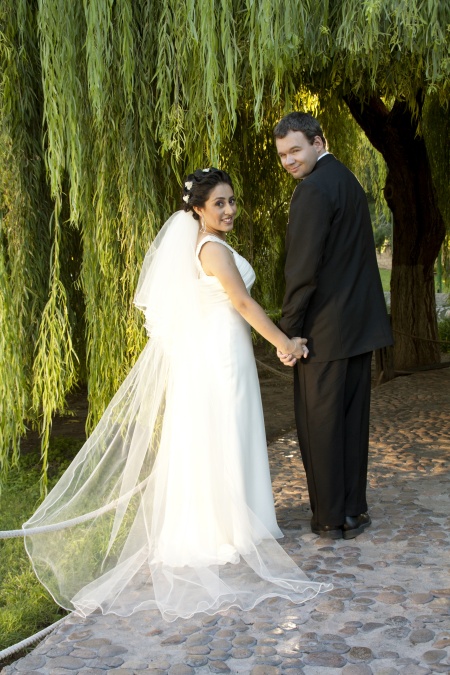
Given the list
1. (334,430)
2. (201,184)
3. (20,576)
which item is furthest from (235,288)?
(20,576)

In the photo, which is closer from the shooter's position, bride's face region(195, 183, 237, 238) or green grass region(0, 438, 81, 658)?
bride's face region(195, 183, 237, 238)

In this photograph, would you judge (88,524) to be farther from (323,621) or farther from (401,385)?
(401,385)

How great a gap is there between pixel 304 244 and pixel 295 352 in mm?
471

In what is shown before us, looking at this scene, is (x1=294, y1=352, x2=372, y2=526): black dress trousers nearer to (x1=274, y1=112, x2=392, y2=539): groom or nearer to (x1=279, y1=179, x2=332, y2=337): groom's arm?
(x1=274, y1=112, x2=392, y2=539): groom

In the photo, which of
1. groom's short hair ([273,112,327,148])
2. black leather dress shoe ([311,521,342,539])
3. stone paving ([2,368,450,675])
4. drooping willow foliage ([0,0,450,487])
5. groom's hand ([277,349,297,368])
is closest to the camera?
stone paving ([2,368,450,675])

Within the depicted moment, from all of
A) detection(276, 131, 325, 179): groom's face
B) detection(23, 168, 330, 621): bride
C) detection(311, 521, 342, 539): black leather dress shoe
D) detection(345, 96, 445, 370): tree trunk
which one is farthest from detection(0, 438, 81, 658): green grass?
detection(345, 96, 445, 370): tree trunk

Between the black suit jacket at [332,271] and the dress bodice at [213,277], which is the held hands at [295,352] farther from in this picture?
the dress bodice at [213,277]

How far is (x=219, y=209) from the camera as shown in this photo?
146 inches

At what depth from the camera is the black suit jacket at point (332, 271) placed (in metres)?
3.63

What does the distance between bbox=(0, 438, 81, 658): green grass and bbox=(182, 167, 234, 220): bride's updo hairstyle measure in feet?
6.68

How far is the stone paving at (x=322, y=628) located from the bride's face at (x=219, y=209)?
4.80 feet

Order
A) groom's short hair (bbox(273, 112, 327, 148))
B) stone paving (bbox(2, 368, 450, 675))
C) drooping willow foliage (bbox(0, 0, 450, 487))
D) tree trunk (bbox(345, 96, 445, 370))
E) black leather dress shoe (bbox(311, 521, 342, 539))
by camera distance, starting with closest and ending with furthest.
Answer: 1. stone paving (bbox(2, 368, 450, 675))
2. groom's short hair (bbox(273, 112, 327, 148))
3. black leather dress shoe (bbox(311, 521, 342, 539))
4. drooping willow foliage (bbox(0, 0, 450, 487))
5. tree trunk (bbox(345, 96, 445, 370))

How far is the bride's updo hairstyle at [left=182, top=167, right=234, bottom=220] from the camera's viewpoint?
3.67 m

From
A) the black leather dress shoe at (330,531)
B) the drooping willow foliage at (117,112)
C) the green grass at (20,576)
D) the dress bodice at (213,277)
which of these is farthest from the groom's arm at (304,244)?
the green grass at (20,576)
